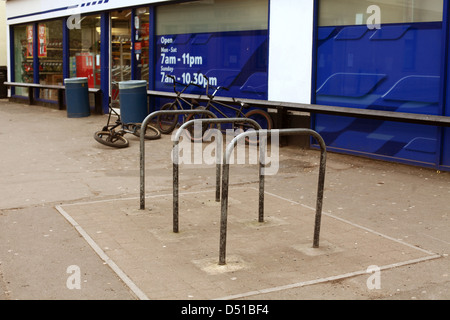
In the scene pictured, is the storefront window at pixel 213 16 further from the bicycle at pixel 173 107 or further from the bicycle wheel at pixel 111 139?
the bicycle wheel at pixel 111 139

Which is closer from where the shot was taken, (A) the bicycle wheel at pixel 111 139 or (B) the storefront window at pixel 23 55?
(A) the bicycle wheel at pixel 111 139

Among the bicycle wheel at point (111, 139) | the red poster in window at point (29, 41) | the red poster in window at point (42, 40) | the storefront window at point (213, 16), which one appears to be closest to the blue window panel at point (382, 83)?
the storefront window at point (213, 16)

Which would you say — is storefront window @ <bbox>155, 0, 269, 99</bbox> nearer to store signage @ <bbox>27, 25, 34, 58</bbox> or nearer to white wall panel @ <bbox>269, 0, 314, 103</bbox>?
white wall panel @ <bbox>269, 0, 314, 103</bbox>

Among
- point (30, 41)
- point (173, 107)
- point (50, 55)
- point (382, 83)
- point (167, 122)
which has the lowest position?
point (167, 122)

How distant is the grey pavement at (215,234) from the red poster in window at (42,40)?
39.6 feet

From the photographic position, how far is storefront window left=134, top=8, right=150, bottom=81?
15.4 m

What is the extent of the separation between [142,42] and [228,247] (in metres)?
11.2

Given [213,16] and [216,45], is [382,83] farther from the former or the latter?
[213,16]

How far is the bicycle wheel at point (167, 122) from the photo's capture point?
12.8m

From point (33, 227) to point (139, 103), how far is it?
745 centimetres

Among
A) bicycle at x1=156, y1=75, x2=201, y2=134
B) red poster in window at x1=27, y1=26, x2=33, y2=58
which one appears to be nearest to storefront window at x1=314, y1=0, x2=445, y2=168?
bicycle at x1=156, y1=75, x2=201, y2=134

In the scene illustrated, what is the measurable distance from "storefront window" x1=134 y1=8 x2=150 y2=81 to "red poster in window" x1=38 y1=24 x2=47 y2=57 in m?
6.41

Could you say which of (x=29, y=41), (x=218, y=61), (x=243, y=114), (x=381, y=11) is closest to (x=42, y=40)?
(x=29, y=41)

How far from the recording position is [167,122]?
13.6 m
